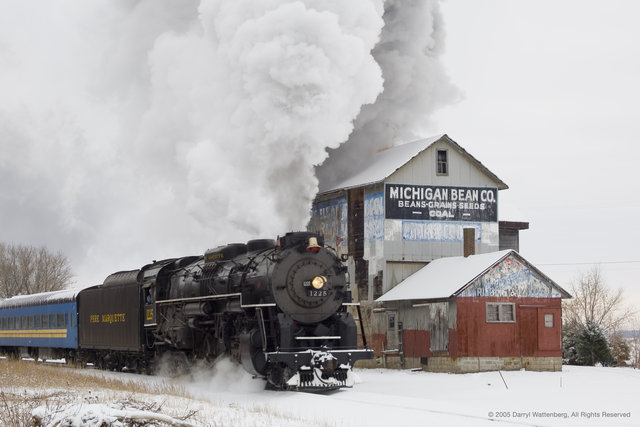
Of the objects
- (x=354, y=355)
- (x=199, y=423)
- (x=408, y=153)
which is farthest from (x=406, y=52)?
(x=199, y=423)

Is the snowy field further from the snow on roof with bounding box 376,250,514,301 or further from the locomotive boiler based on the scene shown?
the snow on roof with bounding box 376,250,514,301

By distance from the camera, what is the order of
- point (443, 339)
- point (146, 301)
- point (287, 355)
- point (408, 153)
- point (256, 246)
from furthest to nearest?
point (408, 153) < point (443, 339) < point (146, 301) < point (256, 246) < point (287, 355)

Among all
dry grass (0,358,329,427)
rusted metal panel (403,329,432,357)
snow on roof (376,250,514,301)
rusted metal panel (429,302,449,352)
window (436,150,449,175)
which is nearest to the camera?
dry grass (0,358,329,427)

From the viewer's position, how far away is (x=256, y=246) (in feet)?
70.8

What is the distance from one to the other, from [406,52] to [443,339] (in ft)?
51.3

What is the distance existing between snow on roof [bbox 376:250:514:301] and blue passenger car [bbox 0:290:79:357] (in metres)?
12.1

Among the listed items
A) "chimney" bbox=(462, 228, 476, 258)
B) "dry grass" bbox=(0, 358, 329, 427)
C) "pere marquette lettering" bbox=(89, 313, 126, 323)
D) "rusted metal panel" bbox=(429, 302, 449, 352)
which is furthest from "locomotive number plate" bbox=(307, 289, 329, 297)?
"chimney" bbox=(462, 228, 476, 258)

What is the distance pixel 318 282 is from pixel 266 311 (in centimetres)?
139

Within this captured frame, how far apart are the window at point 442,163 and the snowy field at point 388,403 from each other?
33.6 feet

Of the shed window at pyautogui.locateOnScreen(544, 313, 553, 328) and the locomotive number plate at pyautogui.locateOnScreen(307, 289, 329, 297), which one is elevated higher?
the locomotive number plate at pyautogui.locateOnScreen(307, 289, 329, 297)

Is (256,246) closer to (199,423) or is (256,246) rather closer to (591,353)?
(199,423)

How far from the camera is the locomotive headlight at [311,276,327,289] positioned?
19.8m

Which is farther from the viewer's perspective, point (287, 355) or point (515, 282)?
point (515, 282)

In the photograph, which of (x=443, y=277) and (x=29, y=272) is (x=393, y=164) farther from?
(x=29, y=272)
